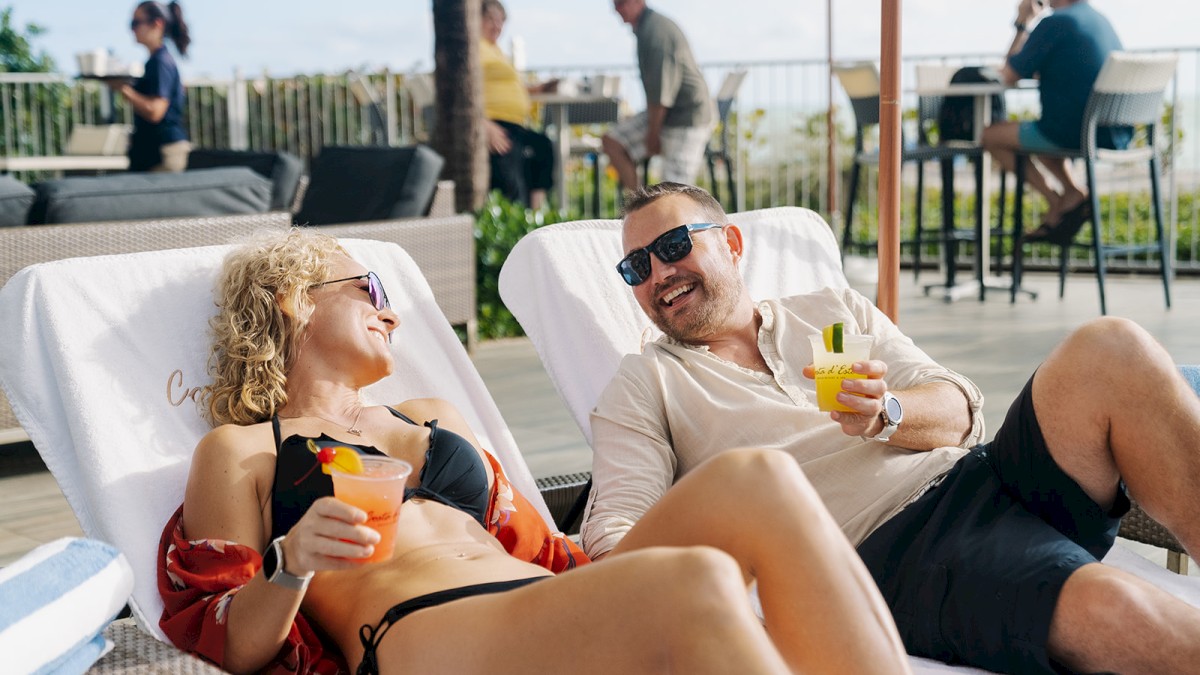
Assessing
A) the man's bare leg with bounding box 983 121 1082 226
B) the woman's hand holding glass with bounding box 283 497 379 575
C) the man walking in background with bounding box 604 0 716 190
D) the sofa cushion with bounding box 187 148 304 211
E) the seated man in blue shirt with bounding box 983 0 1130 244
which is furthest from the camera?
the man walking in background with bounding box 604 0 716 190

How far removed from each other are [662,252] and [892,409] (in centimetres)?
68

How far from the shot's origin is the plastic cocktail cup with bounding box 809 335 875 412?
2.56m

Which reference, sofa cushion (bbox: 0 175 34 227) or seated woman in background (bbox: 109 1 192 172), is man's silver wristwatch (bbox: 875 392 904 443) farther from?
seated woman in background (bbox: 109 1 192 172)

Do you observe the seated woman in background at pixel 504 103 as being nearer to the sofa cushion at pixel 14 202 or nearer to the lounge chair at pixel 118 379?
the sofa cushion at pixel 14 202

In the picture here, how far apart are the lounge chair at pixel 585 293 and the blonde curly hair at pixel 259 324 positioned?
78 centimetres

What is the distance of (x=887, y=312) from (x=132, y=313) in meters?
2.01

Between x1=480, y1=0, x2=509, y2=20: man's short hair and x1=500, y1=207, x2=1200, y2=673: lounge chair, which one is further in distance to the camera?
x1=480, y1=0, x2=509, y2=20: man's short hair

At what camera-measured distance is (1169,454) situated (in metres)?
2.48

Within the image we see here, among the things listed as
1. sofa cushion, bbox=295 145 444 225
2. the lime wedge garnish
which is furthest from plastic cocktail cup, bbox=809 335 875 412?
sofa cushion, bbox=295 145 444 225

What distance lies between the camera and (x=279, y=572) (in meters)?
1.98

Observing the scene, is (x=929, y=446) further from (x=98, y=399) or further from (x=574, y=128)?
(x=574, y=128)

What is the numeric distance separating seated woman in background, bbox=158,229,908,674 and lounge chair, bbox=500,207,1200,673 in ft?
1.94

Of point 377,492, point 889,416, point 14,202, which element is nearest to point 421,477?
point 377,492

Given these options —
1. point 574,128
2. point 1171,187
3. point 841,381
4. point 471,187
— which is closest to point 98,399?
point 841,381
